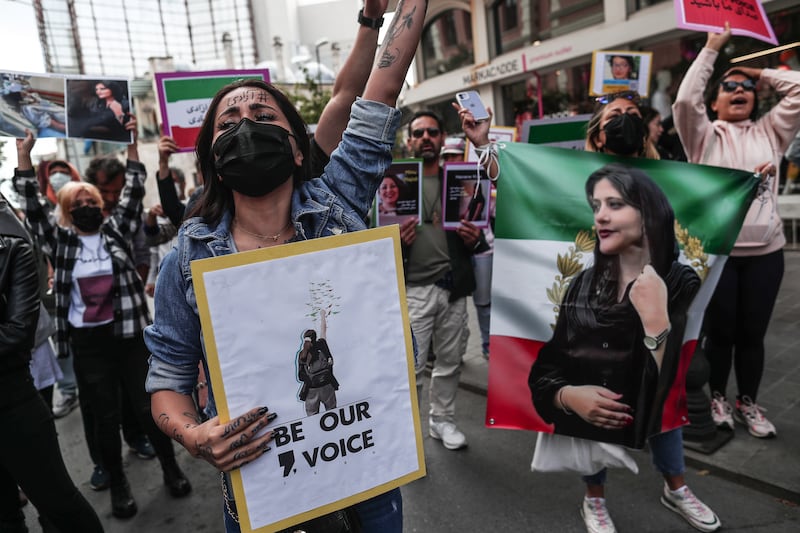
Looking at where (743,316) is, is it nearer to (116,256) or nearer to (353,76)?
(353,76)

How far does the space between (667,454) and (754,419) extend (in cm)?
104

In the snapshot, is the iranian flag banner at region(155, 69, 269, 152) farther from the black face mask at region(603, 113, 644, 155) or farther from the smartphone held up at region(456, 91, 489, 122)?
the black face mask at region(603, 113, 644, 155)

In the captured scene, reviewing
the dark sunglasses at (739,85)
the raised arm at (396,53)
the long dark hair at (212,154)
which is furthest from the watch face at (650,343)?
the dark sunglasses at (739,85)

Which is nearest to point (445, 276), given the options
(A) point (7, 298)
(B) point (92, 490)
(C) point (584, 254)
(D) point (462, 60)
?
(C) point (584, 254)

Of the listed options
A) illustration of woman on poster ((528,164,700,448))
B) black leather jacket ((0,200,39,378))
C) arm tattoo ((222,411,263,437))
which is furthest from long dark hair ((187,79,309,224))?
illustration of woman on poster ((528,164,700,448))

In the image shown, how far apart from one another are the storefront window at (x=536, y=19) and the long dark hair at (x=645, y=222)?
401 inches

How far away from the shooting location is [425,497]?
9.83ft

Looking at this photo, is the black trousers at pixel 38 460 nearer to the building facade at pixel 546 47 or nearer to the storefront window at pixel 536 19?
the building facade at pixel 546 47

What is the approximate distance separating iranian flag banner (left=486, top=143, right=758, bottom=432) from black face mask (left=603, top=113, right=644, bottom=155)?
63mm

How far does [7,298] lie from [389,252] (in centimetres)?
167

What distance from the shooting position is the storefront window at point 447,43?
15.5 metres

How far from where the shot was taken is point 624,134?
2393 millimetres

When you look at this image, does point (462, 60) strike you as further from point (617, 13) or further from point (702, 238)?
point (702, 238)

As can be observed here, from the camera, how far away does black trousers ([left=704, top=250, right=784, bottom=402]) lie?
3.08 meters
